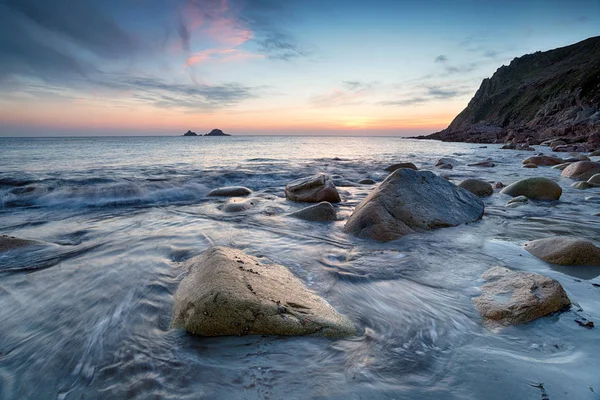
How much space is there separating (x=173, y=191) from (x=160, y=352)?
8105mm

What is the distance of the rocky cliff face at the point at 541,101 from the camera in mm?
34812

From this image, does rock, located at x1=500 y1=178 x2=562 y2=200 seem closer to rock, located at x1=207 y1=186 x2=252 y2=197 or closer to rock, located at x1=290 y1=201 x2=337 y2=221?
rock, located at x1=290 y1=201 x2=337 y2=221

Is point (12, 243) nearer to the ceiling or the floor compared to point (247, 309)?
nearer to the floor

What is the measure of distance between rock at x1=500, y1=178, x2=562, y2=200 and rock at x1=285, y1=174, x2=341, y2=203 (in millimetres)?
4562

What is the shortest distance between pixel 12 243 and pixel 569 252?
741cm

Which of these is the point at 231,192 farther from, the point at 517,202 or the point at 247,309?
the point at 517,202

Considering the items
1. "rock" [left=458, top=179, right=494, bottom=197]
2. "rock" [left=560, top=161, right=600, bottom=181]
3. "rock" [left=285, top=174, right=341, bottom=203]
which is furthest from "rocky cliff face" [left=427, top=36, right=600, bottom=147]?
"rock" [left=285, top=174, right=341, bottom=203]

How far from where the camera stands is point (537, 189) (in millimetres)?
7445

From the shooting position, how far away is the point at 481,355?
6.94ft

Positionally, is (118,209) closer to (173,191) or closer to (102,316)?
(173,191)

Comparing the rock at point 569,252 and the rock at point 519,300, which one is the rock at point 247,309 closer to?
the rock at point 519,300

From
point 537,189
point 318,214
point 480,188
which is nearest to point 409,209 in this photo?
point 318,214

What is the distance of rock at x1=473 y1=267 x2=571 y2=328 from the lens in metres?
2.46

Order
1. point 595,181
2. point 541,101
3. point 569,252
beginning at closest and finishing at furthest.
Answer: point 569,252, point 595,181, point 541,101
